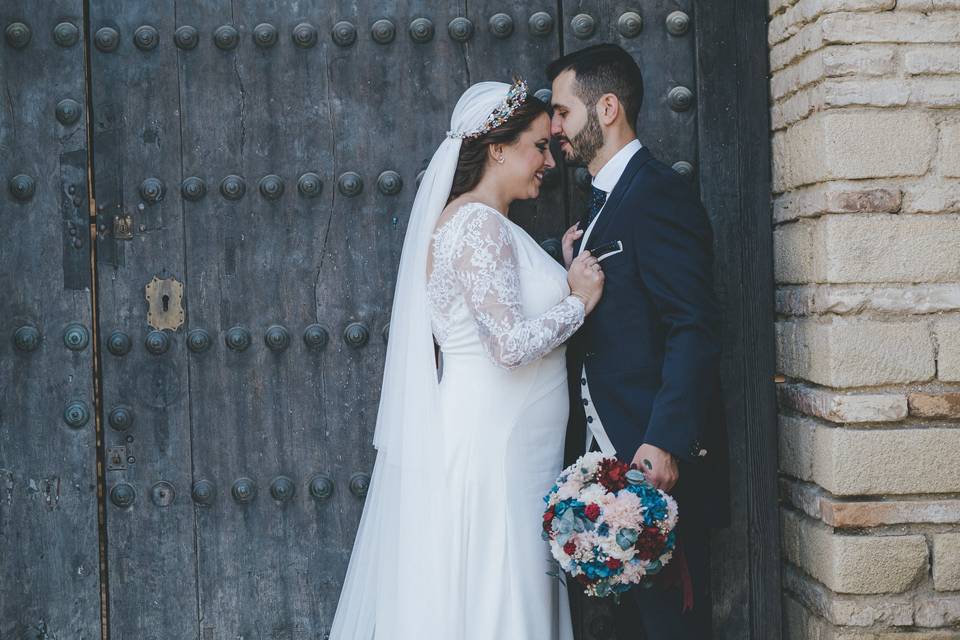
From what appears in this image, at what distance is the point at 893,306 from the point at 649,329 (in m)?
0.61

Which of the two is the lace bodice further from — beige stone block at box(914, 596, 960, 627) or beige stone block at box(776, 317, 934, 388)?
beige stone block at box(914, 596, 960, 627)

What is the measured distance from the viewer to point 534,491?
2346mm

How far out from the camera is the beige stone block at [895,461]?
2.24m

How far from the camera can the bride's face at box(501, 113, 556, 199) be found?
2453 millimetres

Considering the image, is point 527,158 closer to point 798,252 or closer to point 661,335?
point 661,335

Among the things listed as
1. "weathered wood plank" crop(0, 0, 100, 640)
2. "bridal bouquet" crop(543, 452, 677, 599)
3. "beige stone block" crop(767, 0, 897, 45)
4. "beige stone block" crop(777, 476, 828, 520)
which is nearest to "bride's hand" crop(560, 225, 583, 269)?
"bridal bouquet" crop(543, 452, 677, 599)

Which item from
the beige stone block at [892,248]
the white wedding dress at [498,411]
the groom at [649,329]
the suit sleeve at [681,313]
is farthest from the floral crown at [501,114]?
the beige stone block at [892,248]

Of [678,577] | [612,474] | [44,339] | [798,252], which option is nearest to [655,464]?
[612,474]

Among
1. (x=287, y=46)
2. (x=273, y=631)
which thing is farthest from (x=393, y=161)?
(x=273, y=631)

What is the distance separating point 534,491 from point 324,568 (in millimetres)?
788

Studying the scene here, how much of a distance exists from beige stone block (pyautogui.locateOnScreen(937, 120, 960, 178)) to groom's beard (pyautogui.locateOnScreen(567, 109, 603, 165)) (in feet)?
2.76

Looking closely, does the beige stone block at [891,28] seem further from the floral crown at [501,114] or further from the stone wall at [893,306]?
the floral crown at [501,114]

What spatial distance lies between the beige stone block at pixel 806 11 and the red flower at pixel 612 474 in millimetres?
1238

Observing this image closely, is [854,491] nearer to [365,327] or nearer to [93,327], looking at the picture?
[365,327]
